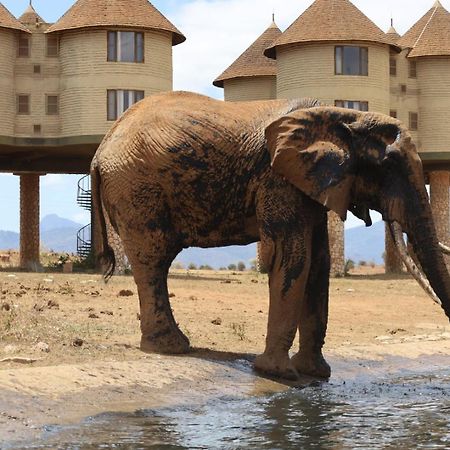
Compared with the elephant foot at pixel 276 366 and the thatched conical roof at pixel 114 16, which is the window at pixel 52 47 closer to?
the thatched conical roof at pixel 114 16

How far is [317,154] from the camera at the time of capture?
14125 millimetres

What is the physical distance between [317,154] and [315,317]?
2.24 metres

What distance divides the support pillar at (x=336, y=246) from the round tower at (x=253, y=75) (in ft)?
23.4

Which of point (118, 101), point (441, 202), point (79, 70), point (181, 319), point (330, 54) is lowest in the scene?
point (181, 319)

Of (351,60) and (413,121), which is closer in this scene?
(351,60)

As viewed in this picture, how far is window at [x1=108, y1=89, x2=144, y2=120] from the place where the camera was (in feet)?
149

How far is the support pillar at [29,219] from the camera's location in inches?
2082

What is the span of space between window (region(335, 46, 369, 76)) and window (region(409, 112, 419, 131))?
4.08m

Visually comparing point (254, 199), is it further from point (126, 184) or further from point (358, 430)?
point (358, 430)

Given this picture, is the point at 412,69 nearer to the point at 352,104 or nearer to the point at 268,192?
the point at 352,104

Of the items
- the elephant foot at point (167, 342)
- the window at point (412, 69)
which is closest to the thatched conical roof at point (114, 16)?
the window at point (412, 69)

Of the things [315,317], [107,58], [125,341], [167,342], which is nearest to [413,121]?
[107,58]

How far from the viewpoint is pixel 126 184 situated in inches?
602

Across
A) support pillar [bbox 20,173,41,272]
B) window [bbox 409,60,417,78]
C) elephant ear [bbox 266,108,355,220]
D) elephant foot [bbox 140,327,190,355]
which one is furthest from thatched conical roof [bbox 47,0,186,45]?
elephant ear [bbox 266,108,355,220]
